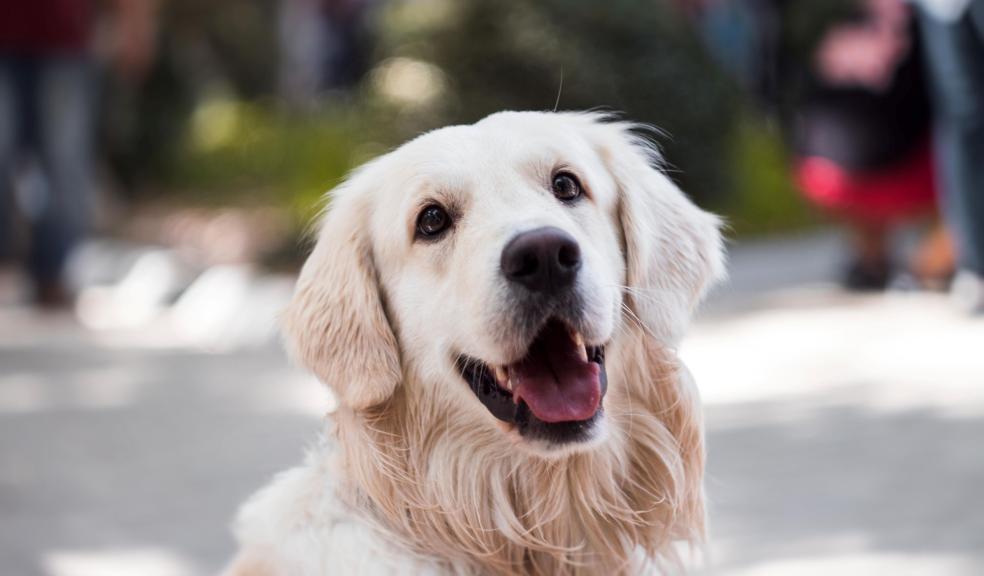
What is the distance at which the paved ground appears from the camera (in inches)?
180

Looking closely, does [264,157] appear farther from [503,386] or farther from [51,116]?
[503,386]

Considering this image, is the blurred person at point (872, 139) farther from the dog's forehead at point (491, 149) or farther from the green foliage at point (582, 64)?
the dog's forehead at point (491, 149)

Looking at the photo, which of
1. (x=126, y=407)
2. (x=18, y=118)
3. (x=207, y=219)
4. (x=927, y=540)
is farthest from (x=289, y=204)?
(x=927, y=540)

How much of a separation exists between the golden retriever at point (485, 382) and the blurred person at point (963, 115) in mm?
4252

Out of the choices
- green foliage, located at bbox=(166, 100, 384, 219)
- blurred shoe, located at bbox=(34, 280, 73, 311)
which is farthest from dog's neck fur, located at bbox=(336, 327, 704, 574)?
green foliage, located at bbox=(166, 100, 384, 219)

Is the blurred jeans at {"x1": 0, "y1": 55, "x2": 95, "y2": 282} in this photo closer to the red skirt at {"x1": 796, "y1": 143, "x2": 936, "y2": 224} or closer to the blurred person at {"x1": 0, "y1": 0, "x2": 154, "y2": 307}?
the blurred person at {"x1": 0, "y1": 0, "x2": 154, "y2": 307}

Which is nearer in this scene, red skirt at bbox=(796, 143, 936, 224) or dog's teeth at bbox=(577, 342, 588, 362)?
dog's teeth at bbox=(577, 342, 588, 362)

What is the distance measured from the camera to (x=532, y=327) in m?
2.87

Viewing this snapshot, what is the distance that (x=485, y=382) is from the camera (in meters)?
3.06

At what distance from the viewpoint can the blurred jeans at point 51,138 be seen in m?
Result: 8.55

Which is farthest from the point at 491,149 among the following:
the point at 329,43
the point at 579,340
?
the point at 329,43

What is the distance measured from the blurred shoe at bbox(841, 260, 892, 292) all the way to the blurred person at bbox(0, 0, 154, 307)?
17.5 ft

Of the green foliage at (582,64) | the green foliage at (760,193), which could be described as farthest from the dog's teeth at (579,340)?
the green foliage at (760,193)

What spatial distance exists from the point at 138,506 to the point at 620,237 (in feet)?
9.32
